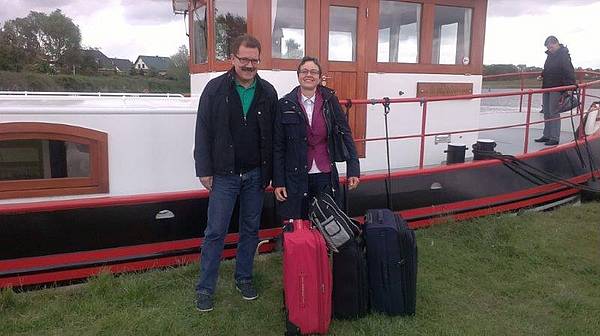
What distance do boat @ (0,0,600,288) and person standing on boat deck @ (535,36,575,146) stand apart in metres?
0.25

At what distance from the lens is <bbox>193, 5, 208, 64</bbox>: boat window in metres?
5.03

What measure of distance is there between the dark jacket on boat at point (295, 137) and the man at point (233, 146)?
0.25 ft

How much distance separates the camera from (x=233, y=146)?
3143mm

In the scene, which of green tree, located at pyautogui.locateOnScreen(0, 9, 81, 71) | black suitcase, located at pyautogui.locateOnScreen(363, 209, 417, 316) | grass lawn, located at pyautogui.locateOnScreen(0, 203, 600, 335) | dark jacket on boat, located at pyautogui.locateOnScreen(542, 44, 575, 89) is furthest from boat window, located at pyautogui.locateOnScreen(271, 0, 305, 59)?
green tree, located at pyautogui.locateOnScreen(0, 9, 81, 71)

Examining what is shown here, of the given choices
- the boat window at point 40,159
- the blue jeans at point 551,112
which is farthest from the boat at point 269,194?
the blue jeans at point 551,112

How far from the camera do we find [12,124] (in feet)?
11.3

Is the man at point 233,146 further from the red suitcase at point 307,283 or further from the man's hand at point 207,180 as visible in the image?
the red suitcase at point 307,283

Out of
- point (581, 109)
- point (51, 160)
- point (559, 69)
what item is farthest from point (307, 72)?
point (559, 69)

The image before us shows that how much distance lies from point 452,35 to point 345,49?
133 cm

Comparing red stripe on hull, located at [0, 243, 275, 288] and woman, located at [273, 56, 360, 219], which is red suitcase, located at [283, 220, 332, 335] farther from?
red stripe on hull, located at [0, 243, 275, 288]

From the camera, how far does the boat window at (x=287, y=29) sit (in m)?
4.39

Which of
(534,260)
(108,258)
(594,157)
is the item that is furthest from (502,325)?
(594,157)

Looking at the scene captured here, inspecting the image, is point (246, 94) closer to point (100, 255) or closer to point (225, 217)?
point (225, 217)

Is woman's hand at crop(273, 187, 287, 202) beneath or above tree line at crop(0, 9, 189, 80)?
beneath
